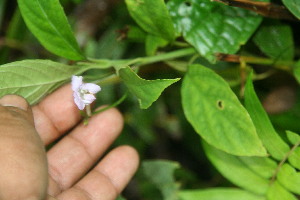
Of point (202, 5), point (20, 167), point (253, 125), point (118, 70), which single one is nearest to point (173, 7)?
point (202, 5)

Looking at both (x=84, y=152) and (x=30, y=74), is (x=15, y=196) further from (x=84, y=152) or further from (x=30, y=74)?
(x=84, y=152)

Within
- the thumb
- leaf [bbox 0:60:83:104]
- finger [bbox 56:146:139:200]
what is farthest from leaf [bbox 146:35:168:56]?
the thumb

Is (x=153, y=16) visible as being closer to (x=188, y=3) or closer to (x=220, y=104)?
(x=188, y=3)

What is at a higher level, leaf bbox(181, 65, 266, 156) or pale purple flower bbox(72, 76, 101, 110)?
pale purple flower bbox(72, 76, 101, 110)

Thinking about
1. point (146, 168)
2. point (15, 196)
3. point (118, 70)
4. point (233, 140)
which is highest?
point (118, 70)

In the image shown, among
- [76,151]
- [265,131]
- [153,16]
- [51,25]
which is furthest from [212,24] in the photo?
[76,151]

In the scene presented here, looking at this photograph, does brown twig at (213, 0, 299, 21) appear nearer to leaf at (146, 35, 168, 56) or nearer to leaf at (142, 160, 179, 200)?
leaf at (146, 35, 168, 56)
